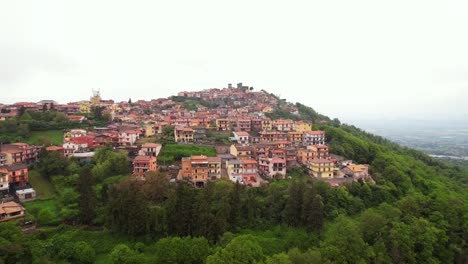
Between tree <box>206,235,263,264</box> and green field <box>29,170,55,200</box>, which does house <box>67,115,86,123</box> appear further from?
tree <box>206,235,263,264</box>

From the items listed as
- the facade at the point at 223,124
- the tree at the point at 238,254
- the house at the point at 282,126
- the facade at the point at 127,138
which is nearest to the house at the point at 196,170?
the tree at the point at 238,254

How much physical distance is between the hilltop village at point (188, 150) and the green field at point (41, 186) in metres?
0.62

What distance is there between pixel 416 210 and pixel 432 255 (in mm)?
4343

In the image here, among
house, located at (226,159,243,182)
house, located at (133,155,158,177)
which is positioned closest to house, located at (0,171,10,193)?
house, located at (133,155,158,177)

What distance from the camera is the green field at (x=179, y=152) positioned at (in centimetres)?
3606

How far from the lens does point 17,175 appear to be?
30672mm

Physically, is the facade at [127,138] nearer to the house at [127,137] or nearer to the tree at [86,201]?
the house at [127,137]

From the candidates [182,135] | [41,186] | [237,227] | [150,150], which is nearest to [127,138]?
[150,150]

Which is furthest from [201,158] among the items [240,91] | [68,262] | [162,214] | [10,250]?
[240,91]

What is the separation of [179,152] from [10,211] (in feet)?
54.7

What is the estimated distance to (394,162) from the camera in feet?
131

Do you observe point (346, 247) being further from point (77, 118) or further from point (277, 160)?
point (77, 118)

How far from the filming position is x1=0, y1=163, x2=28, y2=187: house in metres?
30.3

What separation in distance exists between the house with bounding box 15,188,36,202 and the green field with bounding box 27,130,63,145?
37.2 feet
